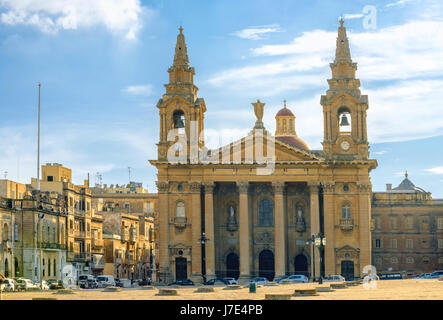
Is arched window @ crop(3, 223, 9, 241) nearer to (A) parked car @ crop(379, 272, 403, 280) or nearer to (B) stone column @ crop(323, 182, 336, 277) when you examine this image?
(B) stone column @ crop(323, 182, 336, 277)

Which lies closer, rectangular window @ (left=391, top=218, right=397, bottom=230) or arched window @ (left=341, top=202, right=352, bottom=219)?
arched window @ (left=341, top=202, right=352, bottom=219)

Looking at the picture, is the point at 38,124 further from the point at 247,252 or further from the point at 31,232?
the point at 247,252

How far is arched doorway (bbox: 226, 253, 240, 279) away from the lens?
314 feet

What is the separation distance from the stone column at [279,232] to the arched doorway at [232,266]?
5666 millimetres

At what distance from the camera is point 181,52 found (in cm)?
9744

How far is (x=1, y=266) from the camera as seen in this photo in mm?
78250

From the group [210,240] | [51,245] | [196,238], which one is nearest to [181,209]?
[196,238]

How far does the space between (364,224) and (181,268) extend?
743 inches

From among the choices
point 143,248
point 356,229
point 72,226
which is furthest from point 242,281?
point 143,248

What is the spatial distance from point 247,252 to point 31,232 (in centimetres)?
2137

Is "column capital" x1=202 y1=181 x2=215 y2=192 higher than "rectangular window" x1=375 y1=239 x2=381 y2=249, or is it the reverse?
"column capital" x1=202 y1=181 x2=215 y2=192

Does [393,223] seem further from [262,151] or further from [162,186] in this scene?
[162,186]

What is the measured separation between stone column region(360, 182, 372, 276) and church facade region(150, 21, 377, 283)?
0.10 meters

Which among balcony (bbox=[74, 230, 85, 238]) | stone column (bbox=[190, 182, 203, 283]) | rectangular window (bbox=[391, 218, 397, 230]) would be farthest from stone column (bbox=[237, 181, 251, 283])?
rectangular window (bbox=[391, 218, 397, 230])
